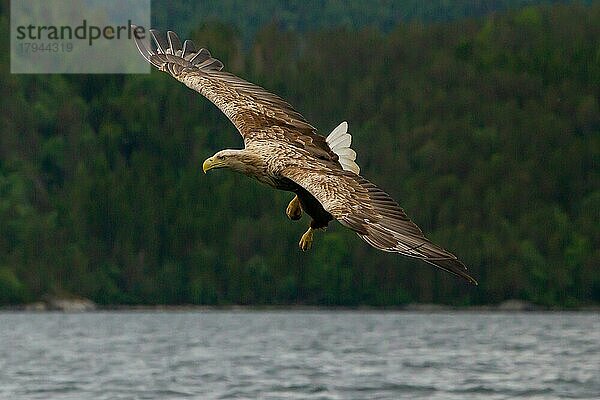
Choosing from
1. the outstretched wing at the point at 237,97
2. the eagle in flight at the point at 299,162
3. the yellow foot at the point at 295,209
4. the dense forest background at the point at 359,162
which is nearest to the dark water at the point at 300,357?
the dense forest background at the point at 359,162

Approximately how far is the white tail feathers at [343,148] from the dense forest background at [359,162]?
3228 inches

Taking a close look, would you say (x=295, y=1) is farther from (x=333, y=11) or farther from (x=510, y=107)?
(x=510, y=107)

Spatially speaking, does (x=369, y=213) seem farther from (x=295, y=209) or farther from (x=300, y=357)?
(x=300, y=357)

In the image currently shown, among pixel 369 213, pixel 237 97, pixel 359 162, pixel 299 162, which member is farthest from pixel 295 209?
pixel 359 162

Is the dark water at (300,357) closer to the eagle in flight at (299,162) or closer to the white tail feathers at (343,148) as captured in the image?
the eagle in flight at (299,162)

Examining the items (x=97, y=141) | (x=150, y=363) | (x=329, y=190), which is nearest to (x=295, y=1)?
(x=97, y=141)

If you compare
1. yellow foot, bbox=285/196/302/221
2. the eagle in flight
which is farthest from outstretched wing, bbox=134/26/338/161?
yellow foot, bbox=285/196/302/221

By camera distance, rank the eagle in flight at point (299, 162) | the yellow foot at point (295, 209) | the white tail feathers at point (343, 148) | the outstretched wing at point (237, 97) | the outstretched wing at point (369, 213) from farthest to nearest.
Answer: the outstretched wing at point (237, 97) → the white tail feathers at point (343, 148) → the yellow foot at point (295, 209) → the eagle in flight at point (299, 162) → the outstretched wing at point (369, 213)

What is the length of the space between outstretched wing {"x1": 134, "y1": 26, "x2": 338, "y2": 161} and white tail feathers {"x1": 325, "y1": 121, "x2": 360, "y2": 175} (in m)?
0.15

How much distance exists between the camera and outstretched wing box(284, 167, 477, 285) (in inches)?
425

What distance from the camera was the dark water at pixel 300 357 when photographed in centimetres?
4031

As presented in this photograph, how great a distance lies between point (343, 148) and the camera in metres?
14.0

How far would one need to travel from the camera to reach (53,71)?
110312 millimetres

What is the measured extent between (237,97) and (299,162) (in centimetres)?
256
